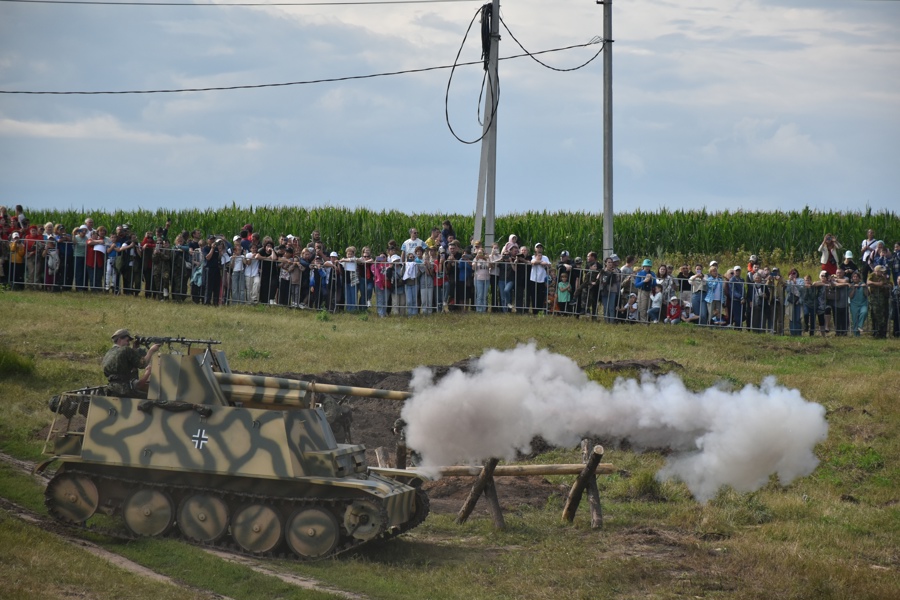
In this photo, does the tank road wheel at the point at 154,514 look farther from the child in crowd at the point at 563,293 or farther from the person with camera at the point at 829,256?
the person with camera at the point at 829,256

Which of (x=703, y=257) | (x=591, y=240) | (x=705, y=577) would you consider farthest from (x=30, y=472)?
(x=703, y=257)

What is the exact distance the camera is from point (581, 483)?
17484mm

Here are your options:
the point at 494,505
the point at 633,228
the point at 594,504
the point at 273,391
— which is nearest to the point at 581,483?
the point at 594,504

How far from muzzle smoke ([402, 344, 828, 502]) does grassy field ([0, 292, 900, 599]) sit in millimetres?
1133

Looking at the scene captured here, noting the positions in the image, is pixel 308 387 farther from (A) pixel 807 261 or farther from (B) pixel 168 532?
(A) pixel 807 261

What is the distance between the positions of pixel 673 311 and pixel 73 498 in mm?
17733

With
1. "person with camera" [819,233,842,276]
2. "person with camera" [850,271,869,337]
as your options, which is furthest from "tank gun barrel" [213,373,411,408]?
"person with camera" [819,233,842,276]

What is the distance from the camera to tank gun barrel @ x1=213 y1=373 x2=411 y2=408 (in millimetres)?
17188

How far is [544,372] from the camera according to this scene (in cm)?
1764

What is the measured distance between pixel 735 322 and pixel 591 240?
16.5 metres

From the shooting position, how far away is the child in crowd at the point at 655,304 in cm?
3044

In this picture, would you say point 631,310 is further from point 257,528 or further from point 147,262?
point 257,528

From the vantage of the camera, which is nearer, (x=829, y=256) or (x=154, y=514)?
(x=154, y=514)

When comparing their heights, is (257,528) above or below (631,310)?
below
